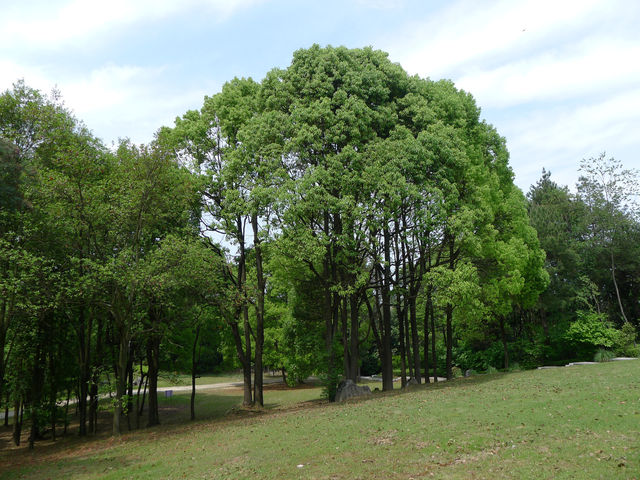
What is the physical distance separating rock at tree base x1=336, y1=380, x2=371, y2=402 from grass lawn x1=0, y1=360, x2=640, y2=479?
3436 mm

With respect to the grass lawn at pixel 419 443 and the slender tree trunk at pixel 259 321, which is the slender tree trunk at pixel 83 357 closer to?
the grass lawn at pixel 419 443

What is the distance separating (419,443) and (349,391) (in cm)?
1147

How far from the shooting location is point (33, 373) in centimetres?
2141

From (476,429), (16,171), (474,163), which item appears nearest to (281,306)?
(474,163)

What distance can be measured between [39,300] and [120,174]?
560 centimetres

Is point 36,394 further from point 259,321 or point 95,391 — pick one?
point 259,321

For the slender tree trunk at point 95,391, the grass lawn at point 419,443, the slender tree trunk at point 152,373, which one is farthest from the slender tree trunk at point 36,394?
the slender tree trunk at point 152,373

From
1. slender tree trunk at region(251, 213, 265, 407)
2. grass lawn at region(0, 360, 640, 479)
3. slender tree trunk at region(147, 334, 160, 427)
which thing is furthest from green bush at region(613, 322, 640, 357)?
slender tree trunk at region(147, 334, 160, 427)

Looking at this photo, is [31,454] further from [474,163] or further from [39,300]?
[474,163]

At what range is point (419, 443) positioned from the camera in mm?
9977

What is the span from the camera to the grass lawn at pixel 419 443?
8.05 m

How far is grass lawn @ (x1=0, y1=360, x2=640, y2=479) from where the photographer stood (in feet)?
26.4

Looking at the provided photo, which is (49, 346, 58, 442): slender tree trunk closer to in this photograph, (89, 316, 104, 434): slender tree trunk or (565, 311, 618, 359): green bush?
(89, 316, 104, 434): slender tree trunk

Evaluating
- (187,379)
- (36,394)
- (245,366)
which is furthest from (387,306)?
(187,379)
